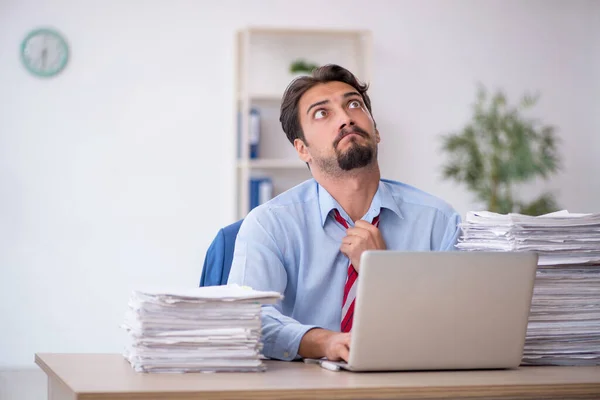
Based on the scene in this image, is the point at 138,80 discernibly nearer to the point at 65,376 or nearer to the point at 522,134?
the point at 522,134

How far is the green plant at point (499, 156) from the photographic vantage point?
480cm

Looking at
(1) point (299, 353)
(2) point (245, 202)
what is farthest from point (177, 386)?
(2) point (245, 202)

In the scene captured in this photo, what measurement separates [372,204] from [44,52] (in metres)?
3.08

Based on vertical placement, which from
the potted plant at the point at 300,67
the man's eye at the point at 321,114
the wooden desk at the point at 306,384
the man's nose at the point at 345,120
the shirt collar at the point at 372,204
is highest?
the potted plant at the point at 300,67

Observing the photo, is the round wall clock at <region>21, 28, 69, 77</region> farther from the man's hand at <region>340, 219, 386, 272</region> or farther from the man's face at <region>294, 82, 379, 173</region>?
the man's hand at <region>340, 219, 386, 272</region>

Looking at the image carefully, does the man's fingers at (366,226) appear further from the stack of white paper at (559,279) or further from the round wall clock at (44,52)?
the round wall clock at (44,52)

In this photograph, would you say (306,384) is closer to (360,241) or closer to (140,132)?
(360,241)

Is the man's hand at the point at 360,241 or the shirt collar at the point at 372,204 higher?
the shirt collar at the point at 372,204

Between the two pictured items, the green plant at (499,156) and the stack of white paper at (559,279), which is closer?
the stack of white paper at (559,279)

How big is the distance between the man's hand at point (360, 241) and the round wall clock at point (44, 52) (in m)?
3.15

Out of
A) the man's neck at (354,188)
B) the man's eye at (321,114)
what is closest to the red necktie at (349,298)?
the man's neck at (354,188)

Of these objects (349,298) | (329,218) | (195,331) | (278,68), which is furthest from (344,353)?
(278,68)

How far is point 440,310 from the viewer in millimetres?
1559

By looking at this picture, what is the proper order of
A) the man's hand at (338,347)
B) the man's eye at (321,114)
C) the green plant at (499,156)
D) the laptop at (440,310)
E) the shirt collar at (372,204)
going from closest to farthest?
1. the laptop at (440,310)
2. the man's hand at (338,347)
3. the shirt collar at (372,204)
4. the man's eye at (321,114)
5. the green plant at (499,156)
